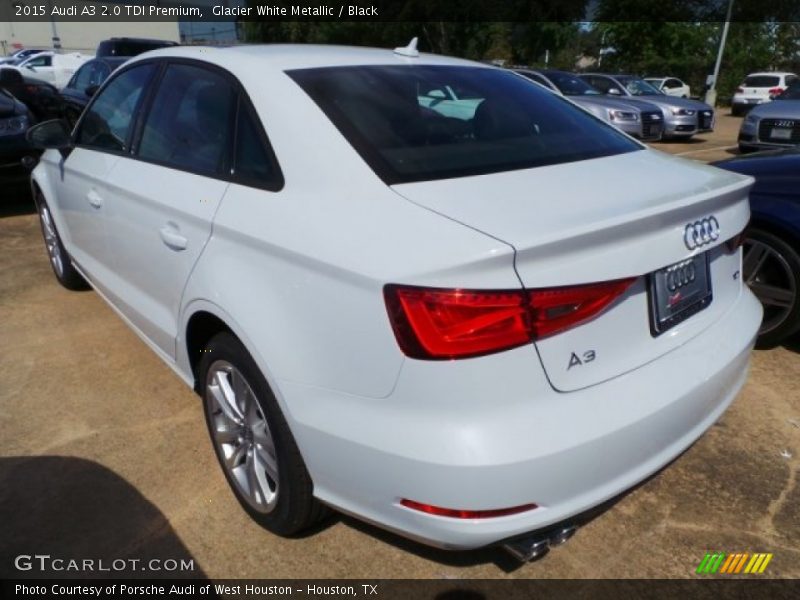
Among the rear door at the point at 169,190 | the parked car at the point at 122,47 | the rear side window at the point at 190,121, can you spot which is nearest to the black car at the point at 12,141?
the rear door at the point at 169,190

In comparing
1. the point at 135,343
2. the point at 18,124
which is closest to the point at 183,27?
the point at 18,124

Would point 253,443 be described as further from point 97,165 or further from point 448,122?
point 97,165

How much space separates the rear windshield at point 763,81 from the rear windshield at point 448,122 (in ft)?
83.5

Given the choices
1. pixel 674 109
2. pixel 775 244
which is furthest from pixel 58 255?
pixel 674 109

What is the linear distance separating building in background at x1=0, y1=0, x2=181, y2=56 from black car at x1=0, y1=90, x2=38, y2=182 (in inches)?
1696

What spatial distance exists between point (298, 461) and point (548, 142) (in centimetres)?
142

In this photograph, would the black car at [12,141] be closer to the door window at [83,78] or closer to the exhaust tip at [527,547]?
the door window at [83,78]

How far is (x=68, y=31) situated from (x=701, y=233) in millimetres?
55557

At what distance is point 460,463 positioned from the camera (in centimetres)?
150

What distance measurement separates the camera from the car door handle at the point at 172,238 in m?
2.27

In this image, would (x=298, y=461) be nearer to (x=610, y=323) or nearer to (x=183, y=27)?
(x=610, y=323)

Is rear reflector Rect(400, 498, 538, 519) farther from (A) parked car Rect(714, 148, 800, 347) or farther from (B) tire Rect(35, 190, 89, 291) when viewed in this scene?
(B) tire Rect(35, 190, 89, 291)

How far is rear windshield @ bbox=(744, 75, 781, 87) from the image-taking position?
23.3 m

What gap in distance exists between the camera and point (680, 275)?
6.00 feet
